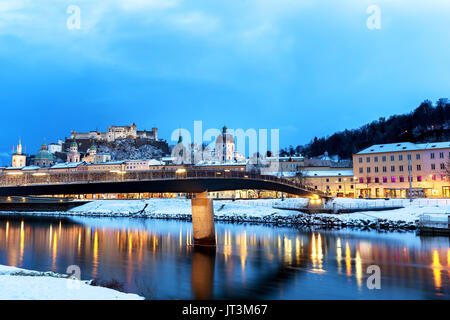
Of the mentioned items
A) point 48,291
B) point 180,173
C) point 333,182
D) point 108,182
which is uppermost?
point 333,182

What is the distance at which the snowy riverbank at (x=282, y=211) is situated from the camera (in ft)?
200

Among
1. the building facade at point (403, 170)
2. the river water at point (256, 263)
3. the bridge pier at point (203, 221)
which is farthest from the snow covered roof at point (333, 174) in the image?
the bridge pier at point (203, 221)

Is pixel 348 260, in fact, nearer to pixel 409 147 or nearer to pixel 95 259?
pixel 95 259

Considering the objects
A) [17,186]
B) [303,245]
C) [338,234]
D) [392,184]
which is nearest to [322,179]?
[392,184]

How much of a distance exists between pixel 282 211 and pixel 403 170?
33.0m

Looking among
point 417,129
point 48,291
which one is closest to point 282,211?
point 48,291

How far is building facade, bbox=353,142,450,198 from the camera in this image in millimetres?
85500

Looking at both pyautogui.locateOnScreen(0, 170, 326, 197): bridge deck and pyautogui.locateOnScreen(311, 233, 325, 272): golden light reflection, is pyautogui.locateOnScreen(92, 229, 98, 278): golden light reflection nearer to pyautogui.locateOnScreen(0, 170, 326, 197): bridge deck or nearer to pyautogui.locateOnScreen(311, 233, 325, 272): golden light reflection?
pyautogui.locateOnScreen(0, 170, 326, 197): bridge deck

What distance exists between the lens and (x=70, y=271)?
2969 cm

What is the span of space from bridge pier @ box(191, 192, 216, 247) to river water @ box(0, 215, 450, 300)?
5.25ft

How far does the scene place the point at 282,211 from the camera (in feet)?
255

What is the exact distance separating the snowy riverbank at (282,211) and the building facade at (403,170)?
18.0 metres

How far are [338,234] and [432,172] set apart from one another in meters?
44.7
